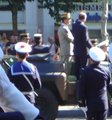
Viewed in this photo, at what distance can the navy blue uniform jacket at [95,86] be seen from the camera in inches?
353

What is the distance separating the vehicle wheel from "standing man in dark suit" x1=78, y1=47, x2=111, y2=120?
8.19 feet

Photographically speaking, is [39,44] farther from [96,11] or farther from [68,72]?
[96,11]

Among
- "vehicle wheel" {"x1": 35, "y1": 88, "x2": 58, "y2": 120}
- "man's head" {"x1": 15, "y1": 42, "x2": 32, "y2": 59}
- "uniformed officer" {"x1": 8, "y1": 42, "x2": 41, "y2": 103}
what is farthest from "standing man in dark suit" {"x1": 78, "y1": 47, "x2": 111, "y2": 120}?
"vehicle wheel" {"x1": 35, "y1": 88, "x2": 58, "y2": 120}

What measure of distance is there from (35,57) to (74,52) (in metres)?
0.99

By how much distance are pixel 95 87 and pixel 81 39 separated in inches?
149

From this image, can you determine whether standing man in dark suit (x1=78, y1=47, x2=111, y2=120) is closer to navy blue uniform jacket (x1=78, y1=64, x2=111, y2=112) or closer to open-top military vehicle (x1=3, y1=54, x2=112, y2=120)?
navy blue uniform jacket (x1=78, y1=64, x2=111, y2=112)

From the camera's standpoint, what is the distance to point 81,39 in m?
12.7

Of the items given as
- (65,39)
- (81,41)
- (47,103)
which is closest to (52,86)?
(47,103)

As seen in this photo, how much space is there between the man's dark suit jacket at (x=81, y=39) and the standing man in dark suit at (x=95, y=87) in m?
3.42

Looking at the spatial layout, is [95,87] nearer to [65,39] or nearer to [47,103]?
[47,103]

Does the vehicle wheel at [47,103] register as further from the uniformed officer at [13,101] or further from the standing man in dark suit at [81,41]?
the uniformed officer at [13,101]

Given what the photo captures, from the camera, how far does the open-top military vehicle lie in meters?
11.5

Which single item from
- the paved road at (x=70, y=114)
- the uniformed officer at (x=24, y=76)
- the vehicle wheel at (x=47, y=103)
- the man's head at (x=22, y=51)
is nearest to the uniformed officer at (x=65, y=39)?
the paved road at (x=70, y=114)

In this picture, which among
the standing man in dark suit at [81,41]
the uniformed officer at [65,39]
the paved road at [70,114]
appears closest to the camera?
the standing man in dark suit at [81,41]
